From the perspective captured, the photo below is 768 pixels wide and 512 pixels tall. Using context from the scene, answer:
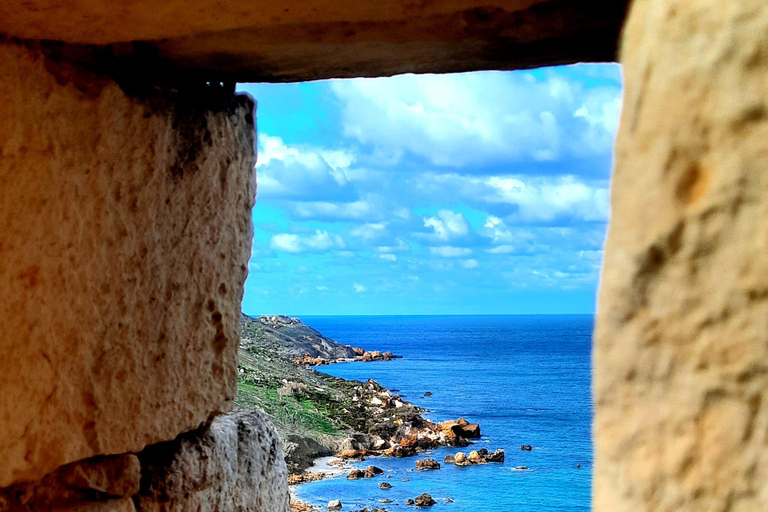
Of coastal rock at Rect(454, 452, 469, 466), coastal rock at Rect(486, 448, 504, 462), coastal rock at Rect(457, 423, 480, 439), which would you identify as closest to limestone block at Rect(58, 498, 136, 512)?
coastal rock at Rect(454, 452, 469, 466)

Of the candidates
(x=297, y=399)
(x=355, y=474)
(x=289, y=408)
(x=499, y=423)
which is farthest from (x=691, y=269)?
(x=499, y=423)

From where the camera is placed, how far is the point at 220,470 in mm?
2199

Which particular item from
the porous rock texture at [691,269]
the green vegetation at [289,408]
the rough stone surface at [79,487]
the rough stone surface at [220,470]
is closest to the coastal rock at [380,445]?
the green vegetation at [289,408]

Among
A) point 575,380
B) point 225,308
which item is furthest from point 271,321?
point 225,308

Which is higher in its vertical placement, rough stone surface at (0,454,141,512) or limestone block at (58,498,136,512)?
rough stone surface at (0,454,141,512)

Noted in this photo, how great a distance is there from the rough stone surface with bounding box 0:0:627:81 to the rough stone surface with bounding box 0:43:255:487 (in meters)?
0.12

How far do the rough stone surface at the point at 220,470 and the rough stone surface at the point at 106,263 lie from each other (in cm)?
11

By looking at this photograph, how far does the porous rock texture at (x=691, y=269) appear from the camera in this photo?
0.75 m

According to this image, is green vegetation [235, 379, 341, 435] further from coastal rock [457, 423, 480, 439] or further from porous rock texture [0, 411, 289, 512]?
porous rock texture [0, 411, 289, 512]

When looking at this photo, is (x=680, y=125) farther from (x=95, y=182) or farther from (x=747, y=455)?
(x=95, y=182)

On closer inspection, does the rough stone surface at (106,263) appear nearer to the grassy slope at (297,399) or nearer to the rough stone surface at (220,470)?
the rough stone surface at (220,470)

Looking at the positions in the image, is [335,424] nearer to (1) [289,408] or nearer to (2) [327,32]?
(1) [289,408]

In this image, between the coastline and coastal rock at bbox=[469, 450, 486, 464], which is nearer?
the coastline

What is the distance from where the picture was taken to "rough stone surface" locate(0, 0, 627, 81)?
5.16ft
